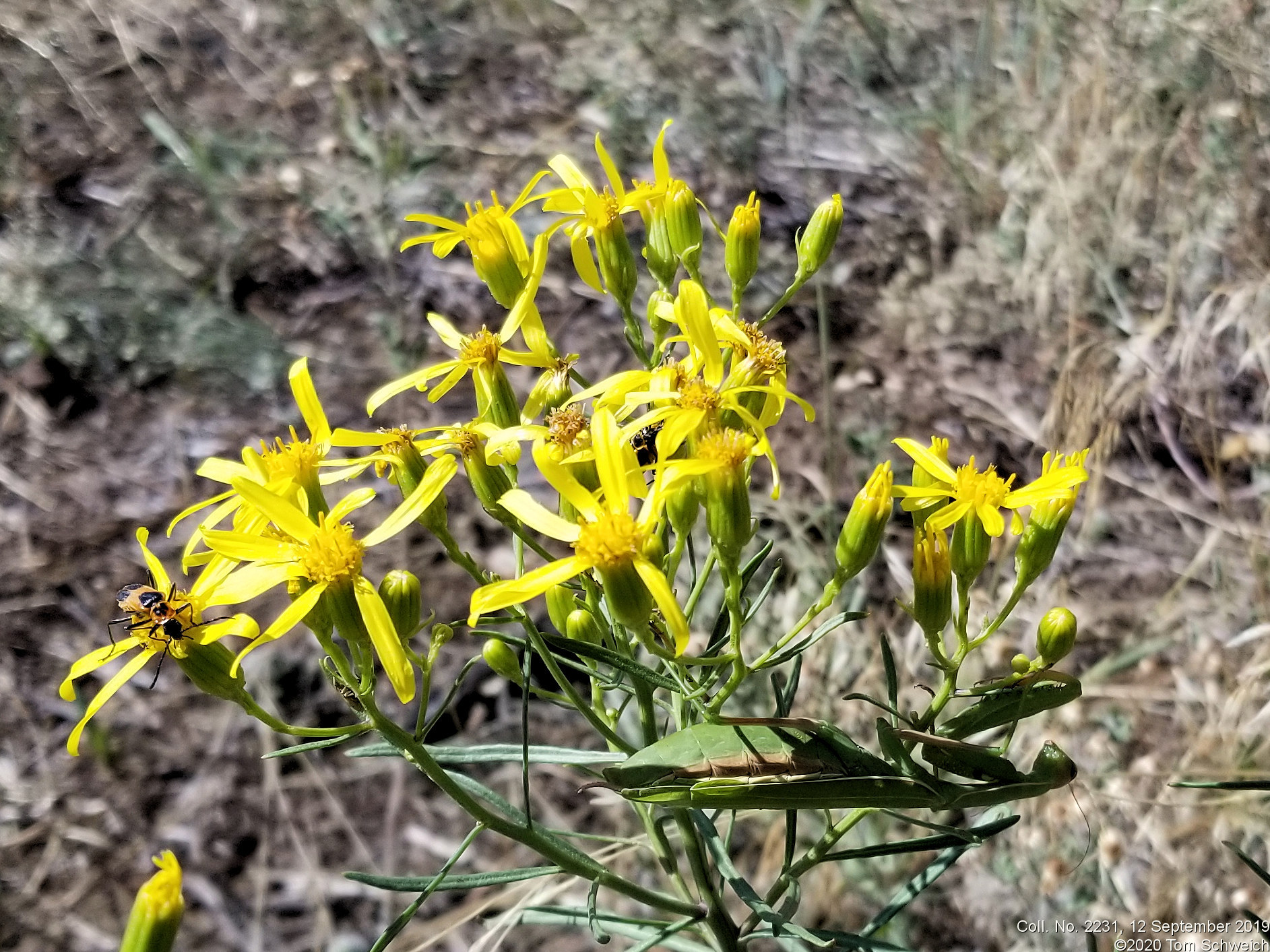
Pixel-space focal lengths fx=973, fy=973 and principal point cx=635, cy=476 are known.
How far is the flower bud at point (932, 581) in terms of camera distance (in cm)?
208

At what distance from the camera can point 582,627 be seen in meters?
2.19

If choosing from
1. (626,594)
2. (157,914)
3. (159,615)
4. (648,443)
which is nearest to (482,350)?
(648,443)

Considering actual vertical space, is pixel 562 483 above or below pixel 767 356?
below

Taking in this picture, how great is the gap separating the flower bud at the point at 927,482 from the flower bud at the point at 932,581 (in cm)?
9

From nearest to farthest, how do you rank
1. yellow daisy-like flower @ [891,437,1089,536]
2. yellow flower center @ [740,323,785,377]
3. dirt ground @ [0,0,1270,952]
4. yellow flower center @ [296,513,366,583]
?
yellow flower center @ [296,513,366,583], yellow daisy-like flower @ [891,437,1089,536], yellow flower center @ [740,323,785,377], dirt ground @ [0,0,1270,952]

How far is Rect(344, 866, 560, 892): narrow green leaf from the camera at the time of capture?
220 cm

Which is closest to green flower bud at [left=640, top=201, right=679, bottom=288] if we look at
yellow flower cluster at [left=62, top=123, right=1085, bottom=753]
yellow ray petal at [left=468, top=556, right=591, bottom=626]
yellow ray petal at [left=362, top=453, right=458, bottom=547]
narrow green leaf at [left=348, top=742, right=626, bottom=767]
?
yellow flower cluster at [left=62, top=123, right=1085, bottom=753]

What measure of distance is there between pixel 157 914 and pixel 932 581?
5.39 feet

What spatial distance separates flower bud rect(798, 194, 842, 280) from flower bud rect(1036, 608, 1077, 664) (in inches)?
44.3

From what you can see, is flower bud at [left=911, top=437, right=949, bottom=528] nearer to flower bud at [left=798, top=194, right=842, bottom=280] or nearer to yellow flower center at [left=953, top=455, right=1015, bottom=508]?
yellow flower center at [left=953, top=455, right=1015, bottom=508]

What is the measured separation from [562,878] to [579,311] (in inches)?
131

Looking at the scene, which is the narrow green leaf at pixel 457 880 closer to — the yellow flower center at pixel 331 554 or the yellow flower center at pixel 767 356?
the yellow flower center at pixel 331 554

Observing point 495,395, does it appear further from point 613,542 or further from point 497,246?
point 613,542

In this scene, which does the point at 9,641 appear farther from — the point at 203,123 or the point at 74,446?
the point at 203,123
